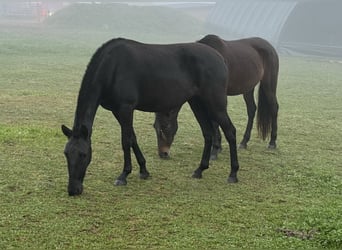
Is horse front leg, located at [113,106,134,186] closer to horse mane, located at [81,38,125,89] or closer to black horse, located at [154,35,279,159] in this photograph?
horse mane, located at [81,38,125,89]

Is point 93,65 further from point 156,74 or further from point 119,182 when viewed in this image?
point 119,182

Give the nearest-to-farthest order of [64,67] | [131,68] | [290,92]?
[131,68]
[290,92]
[64,67]

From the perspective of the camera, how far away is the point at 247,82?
824 cm

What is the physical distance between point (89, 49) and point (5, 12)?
3752 centimetres

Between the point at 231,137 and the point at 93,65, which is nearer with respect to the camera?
the point at 93,65

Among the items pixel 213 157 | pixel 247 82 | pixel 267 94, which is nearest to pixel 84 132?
pixel 213 157

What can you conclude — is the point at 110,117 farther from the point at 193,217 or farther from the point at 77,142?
the point at 193,217

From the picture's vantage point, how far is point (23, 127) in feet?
29.0

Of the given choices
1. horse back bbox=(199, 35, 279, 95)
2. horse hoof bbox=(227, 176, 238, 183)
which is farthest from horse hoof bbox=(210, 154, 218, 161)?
horse hoof bbox=(227, 176, 238, 183)

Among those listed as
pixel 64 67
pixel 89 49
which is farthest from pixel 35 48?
pixel 64 67

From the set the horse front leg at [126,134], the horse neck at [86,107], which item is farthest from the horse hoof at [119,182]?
the horse neck at [86,107]

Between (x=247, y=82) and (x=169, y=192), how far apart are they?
2.93m

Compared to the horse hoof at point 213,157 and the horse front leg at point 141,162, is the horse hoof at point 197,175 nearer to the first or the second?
the horse front leg at point 141,162

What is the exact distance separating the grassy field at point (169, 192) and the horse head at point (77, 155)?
0.15 meters
